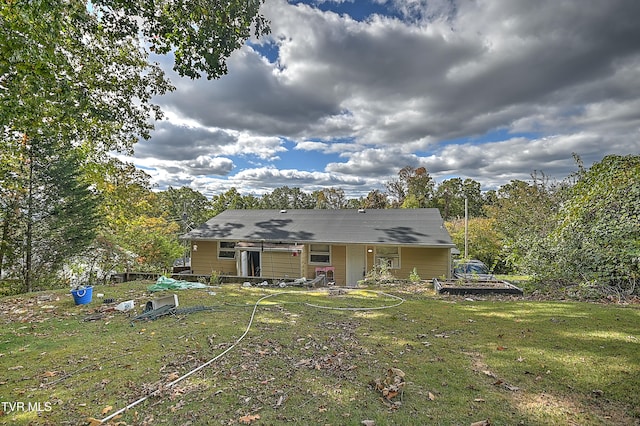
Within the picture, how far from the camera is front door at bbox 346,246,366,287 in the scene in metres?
14.0

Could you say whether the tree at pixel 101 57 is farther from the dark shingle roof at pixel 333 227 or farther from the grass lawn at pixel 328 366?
the dark shingle roof at pixel 333 227

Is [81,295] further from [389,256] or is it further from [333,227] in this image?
[389,256]

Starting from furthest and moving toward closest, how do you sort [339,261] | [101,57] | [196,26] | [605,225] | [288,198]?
[288,198] → [339,261] → [101,57] → [196,26] → [605,225]

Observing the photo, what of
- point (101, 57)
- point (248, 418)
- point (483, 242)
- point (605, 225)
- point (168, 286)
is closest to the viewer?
point (248, 418)

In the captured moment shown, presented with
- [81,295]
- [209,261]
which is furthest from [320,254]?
[81,295]

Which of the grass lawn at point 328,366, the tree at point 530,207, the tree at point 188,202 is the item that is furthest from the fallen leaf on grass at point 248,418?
the tree at point 188,202

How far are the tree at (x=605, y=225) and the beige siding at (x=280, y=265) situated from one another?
1017cm

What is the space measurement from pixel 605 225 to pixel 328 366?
474cm

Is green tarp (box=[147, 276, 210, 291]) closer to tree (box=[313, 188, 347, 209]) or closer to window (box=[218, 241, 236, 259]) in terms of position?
window (box=[218, 241, 236, 259])

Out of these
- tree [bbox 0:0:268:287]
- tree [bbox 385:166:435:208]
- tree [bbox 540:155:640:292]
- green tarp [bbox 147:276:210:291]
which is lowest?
green tarp [bbox 147:276:210:291]

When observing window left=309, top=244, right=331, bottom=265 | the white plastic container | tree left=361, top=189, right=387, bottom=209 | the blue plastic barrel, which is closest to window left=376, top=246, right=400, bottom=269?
window left=309, top=244, right=331, bottom=265

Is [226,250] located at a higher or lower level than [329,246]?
lower

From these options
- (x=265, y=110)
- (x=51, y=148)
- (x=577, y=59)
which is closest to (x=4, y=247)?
(x=51, y=148)

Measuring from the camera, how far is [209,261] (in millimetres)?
15570
